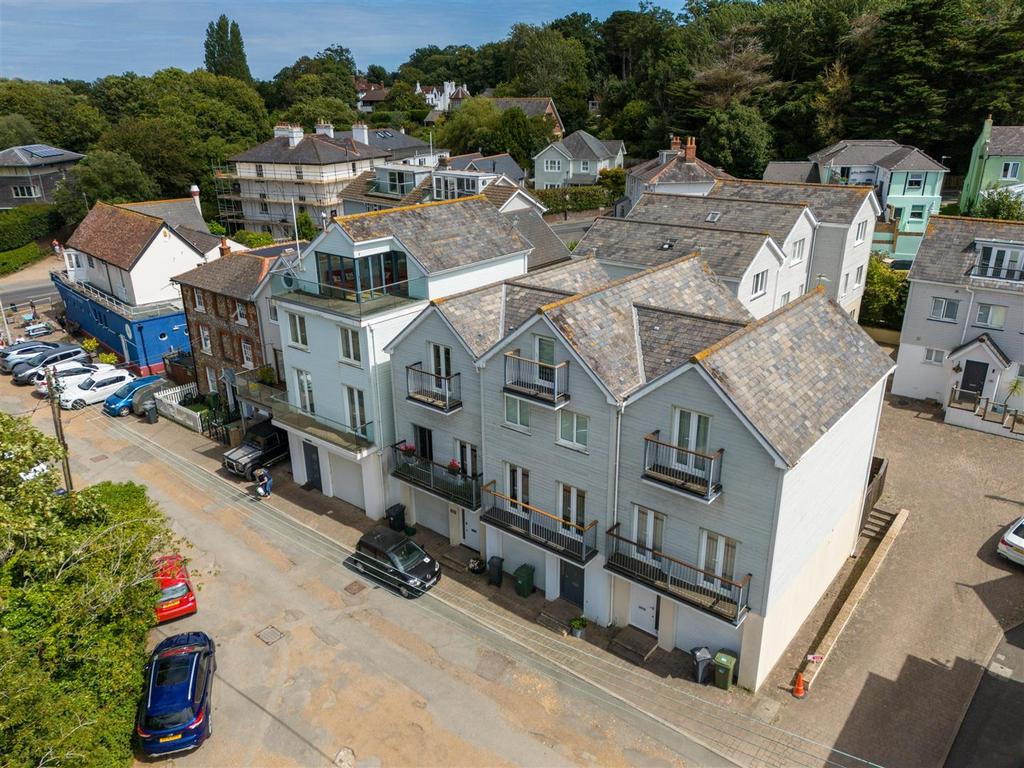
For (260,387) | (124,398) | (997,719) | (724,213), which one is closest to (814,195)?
(724,213)

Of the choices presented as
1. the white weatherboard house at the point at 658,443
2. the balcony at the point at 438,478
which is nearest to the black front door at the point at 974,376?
the white weatherboard house at the point at 658,443

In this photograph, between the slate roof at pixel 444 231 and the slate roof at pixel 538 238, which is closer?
the slate roof at pixel 444 231

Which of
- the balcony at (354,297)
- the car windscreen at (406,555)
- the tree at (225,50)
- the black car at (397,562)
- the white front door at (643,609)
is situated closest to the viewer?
the white front door at (643,609)

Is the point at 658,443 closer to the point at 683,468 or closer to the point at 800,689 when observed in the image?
the point at 683,468

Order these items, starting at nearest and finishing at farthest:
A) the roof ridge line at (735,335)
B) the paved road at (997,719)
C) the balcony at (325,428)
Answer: the paved road at (997,719)
the roof ridge line at (735,335)
the balcony at (325,428)

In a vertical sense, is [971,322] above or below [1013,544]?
above

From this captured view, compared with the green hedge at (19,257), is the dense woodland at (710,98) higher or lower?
higher

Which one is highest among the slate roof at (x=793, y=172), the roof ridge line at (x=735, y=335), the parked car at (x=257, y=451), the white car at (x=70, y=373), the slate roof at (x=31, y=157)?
the slate roof at (x=31, y=157)

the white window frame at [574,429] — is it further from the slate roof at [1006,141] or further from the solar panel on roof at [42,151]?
the solar panel on roof at [42,151]
